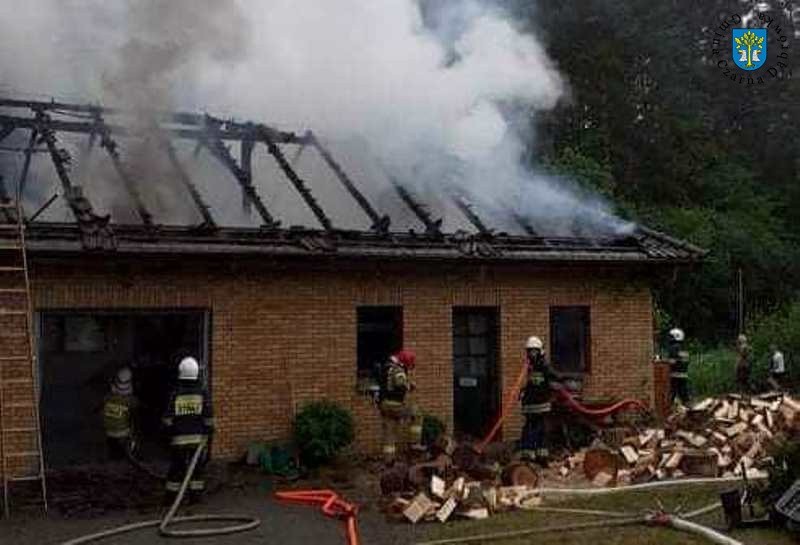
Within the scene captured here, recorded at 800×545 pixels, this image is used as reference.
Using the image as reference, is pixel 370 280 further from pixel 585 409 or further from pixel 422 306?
pixel 585 409

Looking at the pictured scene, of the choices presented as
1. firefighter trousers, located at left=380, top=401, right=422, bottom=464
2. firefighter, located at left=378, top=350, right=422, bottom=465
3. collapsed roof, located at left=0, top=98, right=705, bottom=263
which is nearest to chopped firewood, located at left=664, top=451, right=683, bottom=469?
firefighter, located at left=378, top=350, right=422, bottom=465

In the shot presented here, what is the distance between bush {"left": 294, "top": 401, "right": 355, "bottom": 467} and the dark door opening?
2380mm

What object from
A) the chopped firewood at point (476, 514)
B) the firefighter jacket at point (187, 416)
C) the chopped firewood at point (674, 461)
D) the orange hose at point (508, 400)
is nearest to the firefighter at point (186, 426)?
the firefighter jacket at point (187, 416)

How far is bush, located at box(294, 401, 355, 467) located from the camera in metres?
12.8

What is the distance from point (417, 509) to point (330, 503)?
104 cm

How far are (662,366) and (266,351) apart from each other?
22.4 feet

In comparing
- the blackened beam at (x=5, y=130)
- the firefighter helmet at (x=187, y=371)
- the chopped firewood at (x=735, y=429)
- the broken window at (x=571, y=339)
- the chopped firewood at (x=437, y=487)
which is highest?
the blackened beam at (x=5, y=130)

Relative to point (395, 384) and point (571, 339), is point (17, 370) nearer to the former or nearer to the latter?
point (395, 384)

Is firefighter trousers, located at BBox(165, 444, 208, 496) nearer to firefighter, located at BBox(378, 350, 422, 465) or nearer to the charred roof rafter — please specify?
Result: firefighter, located at BBox(378, 350, 422, 465)

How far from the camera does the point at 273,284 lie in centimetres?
1323

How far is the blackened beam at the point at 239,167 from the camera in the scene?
13523 millimetres

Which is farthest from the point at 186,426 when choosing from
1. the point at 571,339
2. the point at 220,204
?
the point at 571,339

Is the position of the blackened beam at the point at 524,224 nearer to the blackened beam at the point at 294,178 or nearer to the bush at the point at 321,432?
the blackened beam at the point at 294,178

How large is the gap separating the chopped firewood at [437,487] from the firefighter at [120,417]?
3799mm
